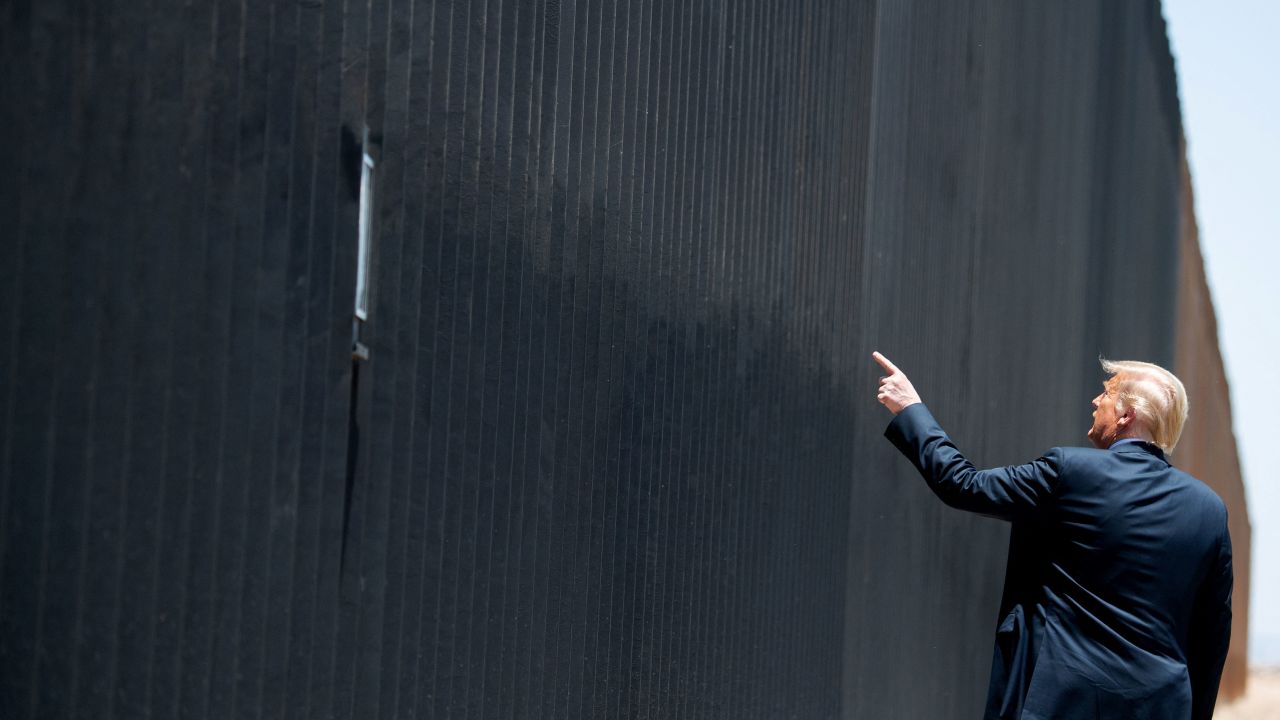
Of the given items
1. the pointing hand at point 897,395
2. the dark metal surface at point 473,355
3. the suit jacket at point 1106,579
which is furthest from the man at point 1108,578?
the dark metal surface at point 473,355

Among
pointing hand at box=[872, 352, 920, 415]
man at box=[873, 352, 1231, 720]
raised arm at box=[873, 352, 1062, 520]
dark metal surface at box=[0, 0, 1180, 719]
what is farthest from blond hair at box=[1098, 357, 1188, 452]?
dark metal surface at box=[0, 0, 1180, 719]

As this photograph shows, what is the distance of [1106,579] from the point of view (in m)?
4.54

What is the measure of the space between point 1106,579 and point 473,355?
75.8 inches

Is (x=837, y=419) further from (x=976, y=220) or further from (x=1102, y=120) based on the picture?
(x=1102, y=120)

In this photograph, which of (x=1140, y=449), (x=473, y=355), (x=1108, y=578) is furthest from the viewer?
(x=1140, y=449)

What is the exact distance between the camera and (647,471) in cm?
465

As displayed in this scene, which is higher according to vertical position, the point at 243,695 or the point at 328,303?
the point at 328,303

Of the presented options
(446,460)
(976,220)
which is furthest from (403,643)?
(976,220)

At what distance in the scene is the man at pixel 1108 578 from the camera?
4.53m

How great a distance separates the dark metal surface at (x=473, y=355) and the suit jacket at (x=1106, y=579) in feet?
3.11

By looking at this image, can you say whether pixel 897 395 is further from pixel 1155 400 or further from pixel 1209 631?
pixel 1209 631

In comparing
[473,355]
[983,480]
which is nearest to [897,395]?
[983,480]

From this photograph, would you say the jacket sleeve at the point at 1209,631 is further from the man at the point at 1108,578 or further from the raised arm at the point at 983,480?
the raised arm at the point at 983,480

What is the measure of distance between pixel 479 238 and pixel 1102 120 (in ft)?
26.6
